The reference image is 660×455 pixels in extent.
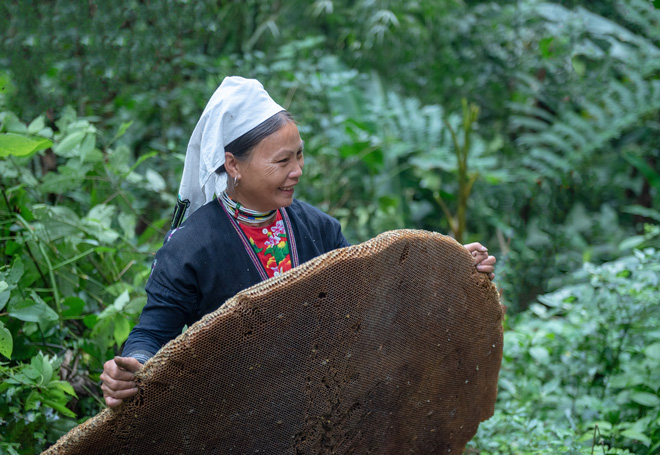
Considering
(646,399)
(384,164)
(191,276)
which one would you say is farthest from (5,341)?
(384,164)

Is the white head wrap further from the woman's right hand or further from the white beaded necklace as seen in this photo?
the woman's right hand

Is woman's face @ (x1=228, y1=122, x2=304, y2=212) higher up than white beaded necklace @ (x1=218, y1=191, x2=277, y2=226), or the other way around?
woman's face @ (x1=228, y1=122, x2=304, y2=212)

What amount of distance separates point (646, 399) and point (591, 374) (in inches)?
18.6

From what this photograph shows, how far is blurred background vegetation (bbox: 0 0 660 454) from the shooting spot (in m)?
2.14

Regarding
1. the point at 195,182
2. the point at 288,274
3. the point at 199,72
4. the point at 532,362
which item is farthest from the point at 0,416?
the point at 199,72

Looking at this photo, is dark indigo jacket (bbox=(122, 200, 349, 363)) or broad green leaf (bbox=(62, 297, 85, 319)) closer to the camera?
dark indigo jacket (bbox=(122, 200, 349, 363))

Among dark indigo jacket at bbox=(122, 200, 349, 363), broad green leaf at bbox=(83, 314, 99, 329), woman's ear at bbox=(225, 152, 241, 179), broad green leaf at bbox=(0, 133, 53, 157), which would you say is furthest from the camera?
broad green leaf at bbox=(83, 314, 99, 329)

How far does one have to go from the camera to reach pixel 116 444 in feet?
4.30

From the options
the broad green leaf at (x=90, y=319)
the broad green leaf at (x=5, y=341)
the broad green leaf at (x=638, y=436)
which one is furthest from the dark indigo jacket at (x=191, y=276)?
the broad green leaf at (x=638, y=436)

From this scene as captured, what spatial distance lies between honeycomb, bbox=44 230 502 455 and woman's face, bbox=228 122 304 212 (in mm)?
321

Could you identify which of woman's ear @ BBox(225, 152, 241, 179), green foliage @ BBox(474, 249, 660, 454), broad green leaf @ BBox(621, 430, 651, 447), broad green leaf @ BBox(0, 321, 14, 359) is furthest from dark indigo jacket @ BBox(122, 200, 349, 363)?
broad green leaf @ BBox(621, 430, 651, 447)

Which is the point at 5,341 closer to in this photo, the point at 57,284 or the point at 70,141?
the point at 57,284

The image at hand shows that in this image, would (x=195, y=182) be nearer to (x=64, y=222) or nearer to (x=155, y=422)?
(x=155, y=422)

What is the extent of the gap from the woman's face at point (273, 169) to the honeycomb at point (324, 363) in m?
0.32
